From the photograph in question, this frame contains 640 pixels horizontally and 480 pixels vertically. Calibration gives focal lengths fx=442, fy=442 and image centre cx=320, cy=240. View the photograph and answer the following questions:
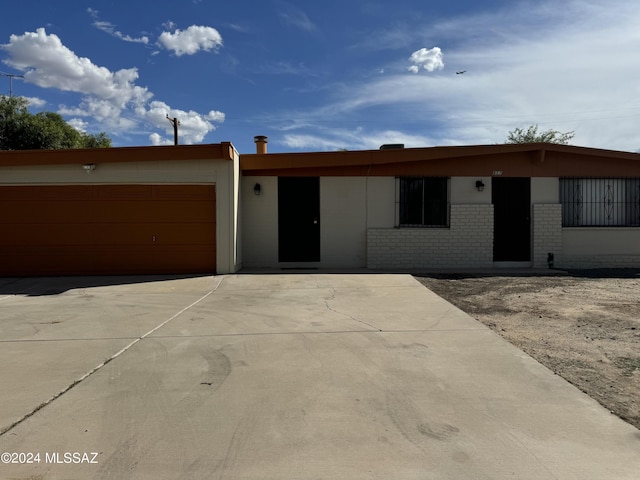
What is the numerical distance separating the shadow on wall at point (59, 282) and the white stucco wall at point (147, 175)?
210cm

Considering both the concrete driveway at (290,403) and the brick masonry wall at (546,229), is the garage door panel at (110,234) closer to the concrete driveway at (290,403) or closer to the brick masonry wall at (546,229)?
the concrete driveway at (290,403)

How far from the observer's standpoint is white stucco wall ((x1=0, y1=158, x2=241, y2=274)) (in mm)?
11219

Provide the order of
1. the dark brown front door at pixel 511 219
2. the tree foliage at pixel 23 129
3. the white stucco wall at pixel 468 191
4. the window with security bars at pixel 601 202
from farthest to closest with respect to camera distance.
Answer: the tree foliage at pixel 23 129 → the window with security bars at pixel 601 202 → the dark brown front door at pixel 511 219 → the white stucco wall at pixel 468 191

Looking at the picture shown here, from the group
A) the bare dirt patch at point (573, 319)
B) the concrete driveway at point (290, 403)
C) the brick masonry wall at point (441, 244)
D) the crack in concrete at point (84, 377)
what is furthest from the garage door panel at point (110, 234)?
the bare dirt patch at point (573, 319)

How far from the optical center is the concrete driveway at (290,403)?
2871mm

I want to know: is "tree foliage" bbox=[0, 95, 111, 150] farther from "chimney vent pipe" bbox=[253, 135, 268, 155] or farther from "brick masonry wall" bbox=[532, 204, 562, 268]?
"brick masonry wall" bbox=[532, 204, 562, 268]

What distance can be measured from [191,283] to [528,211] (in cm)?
965

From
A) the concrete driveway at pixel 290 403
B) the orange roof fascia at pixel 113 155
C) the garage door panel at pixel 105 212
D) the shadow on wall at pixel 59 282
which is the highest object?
the orange roof fascia at pixel 113 155

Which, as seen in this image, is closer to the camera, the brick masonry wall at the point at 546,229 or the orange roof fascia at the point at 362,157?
the orange roof fascia at the point at 362,157

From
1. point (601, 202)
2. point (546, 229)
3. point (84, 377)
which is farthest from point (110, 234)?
point (601, 202)

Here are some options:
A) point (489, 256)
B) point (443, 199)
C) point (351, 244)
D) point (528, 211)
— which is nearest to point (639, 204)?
point (528, 211)

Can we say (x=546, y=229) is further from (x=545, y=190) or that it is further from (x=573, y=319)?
(x=573, y=319)

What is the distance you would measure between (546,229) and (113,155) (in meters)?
12.0

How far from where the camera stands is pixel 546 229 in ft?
42.0
